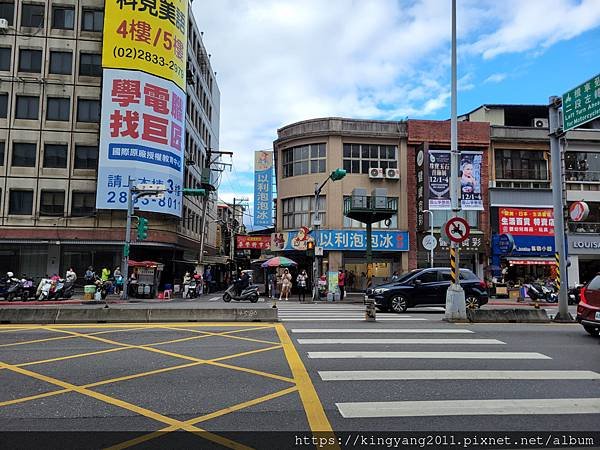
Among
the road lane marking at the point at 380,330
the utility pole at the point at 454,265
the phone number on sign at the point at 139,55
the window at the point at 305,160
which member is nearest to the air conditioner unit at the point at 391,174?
the window at the point at 305,160

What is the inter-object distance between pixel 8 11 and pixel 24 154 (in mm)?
9552

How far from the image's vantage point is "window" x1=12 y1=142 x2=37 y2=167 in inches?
1185

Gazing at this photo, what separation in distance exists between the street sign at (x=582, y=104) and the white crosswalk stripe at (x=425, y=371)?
7139 millimetres

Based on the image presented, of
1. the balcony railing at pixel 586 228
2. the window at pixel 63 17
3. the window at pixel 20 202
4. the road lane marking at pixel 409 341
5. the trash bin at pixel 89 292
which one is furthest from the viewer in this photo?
the balcony railing at pixel 586 228

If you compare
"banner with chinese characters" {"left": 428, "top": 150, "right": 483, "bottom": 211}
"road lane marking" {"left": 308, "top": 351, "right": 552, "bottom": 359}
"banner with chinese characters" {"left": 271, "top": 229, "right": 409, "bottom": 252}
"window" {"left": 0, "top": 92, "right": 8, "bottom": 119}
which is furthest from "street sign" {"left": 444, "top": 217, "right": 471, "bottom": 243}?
"window" {"left": 0, "top": 92, "right": 8, "bottom": 119}

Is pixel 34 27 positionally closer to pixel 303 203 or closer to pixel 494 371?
pixel 303 203

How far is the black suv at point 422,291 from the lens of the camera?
16.9 metres

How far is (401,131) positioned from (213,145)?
26.6m

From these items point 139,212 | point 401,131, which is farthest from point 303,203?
point 139,212

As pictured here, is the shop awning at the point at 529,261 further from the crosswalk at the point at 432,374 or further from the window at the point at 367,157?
the crosswalk at the point at 432,374

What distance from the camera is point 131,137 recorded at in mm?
29562

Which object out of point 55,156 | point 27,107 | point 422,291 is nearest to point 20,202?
point 55,156

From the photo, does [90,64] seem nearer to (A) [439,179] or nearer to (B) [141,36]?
(B) [141,36]

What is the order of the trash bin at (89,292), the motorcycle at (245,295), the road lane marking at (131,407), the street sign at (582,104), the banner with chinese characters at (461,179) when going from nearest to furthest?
the road lane marking at (131,407), the street sign at (582,104), the motorcycle at (245,295), the trash bin at (89,292), the banner with chinese characters at (461,179)
